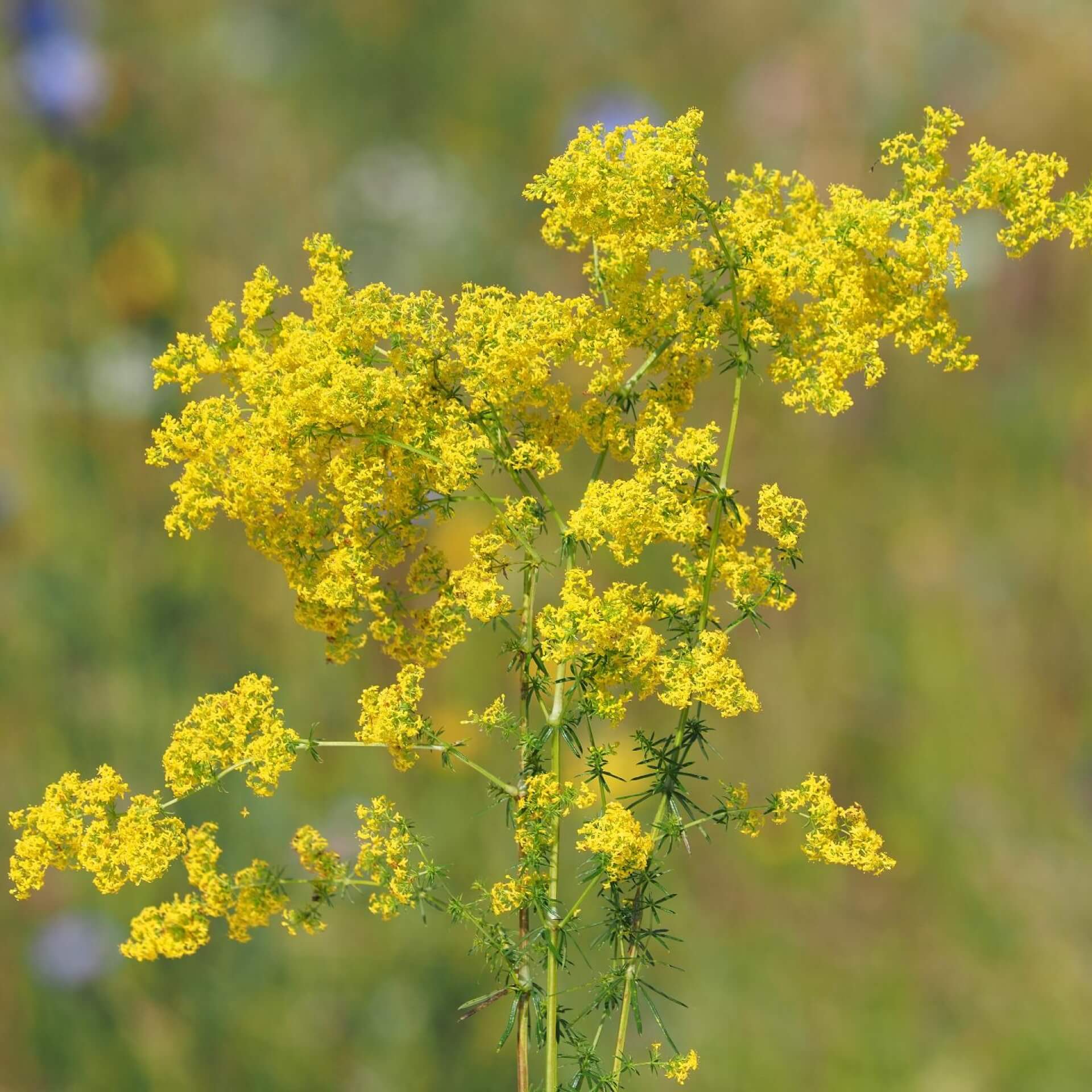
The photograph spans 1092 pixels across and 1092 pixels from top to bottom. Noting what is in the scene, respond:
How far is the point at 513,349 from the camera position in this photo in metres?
1.62

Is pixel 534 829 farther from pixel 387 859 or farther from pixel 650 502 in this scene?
pixel 650 502

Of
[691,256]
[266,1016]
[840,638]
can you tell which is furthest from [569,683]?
[840,638]

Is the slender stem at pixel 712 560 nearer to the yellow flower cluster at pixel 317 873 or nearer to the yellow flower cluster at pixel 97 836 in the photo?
the yellow flower cluster at pixel 317 873

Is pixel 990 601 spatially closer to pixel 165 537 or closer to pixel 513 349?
pixel 165 537

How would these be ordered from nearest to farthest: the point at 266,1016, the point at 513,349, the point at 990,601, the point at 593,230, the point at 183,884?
the point at 513,349
the point at 593,230
the point at 266,1016
the point at 183,884
the point at 990,601

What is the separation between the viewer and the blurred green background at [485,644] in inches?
171

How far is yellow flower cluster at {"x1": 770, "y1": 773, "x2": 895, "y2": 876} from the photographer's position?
161 centimetres

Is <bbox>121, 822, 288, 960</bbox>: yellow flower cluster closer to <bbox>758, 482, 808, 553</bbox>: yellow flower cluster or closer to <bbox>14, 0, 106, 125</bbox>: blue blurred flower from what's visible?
<bbox>758, 482, 808, 553</bbox>: yellow flower cluster

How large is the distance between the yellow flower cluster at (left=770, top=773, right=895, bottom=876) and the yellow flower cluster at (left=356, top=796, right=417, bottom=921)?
1.48ft

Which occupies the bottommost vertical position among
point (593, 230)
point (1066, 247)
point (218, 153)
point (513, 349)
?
point (513, 349)

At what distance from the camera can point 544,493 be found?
5.56 ft

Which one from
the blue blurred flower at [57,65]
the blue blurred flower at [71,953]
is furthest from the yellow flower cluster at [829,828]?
the blue blurred flower at [57,65]

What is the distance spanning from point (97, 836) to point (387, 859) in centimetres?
36

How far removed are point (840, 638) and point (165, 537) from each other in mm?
2721
